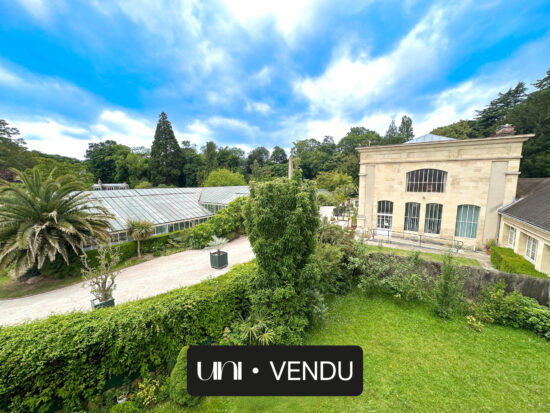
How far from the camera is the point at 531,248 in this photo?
11844 mm

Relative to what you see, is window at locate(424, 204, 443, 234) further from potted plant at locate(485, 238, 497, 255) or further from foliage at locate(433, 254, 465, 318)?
foliage at locate(433, 254, 465, 318)

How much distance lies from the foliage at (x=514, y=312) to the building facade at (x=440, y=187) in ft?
32.3

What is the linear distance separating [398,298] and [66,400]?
36.7 ft

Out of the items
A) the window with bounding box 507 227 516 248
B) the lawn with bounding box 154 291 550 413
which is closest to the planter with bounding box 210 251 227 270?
the lawn with bounding box 154 291 550 413

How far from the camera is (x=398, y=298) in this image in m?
9.51

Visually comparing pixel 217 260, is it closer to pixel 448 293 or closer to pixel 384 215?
pixel 448 293

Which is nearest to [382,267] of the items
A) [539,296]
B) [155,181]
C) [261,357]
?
[539,296]

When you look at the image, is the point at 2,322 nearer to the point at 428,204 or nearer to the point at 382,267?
the point at 382,267

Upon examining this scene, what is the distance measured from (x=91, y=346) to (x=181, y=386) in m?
2.20

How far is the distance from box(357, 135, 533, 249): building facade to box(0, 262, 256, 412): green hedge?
17.2 meters

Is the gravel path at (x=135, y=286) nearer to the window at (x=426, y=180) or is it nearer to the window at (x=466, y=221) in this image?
the window at (x=426, y=180)

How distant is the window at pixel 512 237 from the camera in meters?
13.6

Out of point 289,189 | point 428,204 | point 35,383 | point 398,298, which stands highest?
point 289,189

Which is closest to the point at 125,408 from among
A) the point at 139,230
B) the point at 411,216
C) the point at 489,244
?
the point at 139,230
